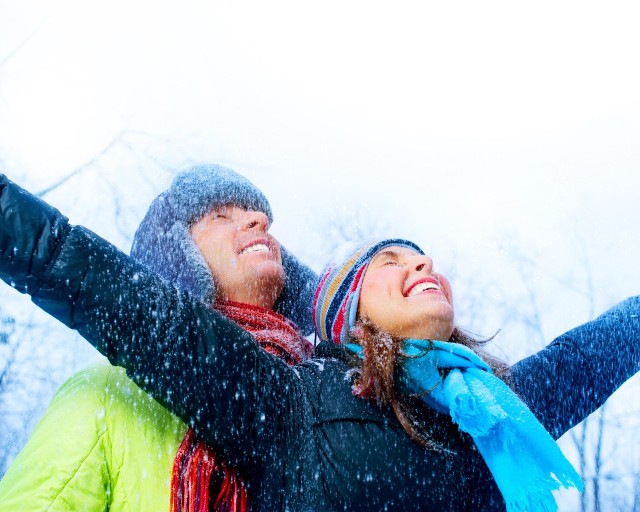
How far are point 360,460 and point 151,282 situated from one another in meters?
0.73

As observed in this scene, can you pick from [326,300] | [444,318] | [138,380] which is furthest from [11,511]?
[444,318]

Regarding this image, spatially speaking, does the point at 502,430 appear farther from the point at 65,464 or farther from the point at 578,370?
the point at 65,464

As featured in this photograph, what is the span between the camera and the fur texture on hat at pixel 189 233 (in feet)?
7.80

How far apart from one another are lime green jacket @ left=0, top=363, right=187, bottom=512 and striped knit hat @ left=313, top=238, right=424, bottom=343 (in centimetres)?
70

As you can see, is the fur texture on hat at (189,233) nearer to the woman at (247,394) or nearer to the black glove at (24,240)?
the woman at (247,394)

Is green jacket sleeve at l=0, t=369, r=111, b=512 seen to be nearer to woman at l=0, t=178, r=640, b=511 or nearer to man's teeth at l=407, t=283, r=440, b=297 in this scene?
woman at l=0, t=178, r=640, b=511

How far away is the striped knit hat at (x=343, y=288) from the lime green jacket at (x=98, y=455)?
2.29ft

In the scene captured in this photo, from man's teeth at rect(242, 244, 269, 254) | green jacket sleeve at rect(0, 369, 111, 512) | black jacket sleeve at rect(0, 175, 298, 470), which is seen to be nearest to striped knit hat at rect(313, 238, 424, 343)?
man's teeth at rect(242, 244, 269, 254)

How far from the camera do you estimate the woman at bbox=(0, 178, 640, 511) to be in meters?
1.36

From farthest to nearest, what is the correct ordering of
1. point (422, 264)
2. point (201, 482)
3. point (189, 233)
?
point (189, 233), point (422, 264), point (201, 482)

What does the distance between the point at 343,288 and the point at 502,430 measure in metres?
0.80

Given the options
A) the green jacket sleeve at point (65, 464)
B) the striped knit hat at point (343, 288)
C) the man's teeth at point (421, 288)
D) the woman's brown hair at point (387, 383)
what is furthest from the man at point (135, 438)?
the man's teeth at point (421, 288)

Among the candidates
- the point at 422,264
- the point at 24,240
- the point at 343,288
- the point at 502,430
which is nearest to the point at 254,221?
the point at 343,288

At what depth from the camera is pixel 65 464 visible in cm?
151
